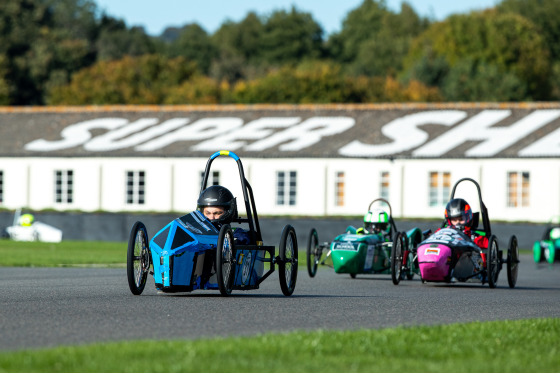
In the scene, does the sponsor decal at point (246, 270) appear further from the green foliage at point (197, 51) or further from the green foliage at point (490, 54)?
the green foliage at point (197, 51)

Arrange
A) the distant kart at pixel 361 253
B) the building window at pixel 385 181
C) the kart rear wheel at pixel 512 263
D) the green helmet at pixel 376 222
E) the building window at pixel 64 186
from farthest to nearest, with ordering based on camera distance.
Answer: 1. the building window at pixel 64 186
2. the building window at pixel 385 181
3. the green helmet at pixel 376 222
4. the distant kart at pixel 361 253
5. the kart rear wheel at pixel 512 263

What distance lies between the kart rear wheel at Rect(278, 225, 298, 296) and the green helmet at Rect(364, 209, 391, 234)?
7.83 meters

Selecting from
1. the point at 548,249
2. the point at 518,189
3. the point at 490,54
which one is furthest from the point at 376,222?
the point at 490,54

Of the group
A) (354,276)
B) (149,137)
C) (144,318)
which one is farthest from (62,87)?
(144,318)

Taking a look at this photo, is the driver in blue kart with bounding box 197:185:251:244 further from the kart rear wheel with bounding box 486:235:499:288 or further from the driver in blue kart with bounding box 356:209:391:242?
the driver in blue kart with bounding box 356:209:391:242

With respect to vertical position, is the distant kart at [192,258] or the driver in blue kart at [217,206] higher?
the driver in blue kart at [217,206]

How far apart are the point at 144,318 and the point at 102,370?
3.72 m

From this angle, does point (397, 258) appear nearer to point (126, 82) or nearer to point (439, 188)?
point (439, 188)

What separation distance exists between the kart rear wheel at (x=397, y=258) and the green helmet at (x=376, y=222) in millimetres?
2772

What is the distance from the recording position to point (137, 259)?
49.3ft

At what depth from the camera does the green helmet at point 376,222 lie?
78.9 feet

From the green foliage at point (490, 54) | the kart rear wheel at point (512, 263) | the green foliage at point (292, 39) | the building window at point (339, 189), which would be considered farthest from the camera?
the green foliage at point (292, 39)

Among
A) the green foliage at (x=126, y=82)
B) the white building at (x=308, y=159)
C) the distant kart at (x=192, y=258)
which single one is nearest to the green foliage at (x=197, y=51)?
the green foliage at (x=126, y=82)

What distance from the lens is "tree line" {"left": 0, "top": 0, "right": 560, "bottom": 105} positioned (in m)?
90.1
